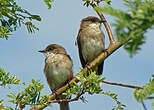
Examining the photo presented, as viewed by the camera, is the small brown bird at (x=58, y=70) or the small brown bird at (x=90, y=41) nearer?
the small brown bird at (x=58, y=70)

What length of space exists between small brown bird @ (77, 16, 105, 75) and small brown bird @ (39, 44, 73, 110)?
459mm

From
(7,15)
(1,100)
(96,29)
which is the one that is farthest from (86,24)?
(1,100)

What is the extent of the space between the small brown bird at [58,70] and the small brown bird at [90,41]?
1.51 ft

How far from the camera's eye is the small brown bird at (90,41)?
585 cm

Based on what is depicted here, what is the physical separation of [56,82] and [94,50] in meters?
1.05

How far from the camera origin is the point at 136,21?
677 mm

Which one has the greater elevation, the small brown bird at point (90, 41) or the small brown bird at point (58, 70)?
the small brown bird at point (90, 41)

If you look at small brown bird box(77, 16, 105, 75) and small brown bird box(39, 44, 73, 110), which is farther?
small brown bird box(77, 16, 105, 75)

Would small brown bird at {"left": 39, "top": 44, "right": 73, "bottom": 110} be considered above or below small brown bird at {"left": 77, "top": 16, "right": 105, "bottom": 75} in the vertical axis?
below

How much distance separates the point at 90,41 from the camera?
5.93m

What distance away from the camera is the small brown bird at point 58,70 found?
17.8ft

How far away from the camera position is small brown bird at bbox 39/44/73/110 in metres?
5.42

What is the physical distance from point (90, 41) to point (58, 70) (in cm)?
101

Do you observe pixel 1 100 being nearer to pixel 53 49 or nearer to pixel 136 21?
pixel 136 21
